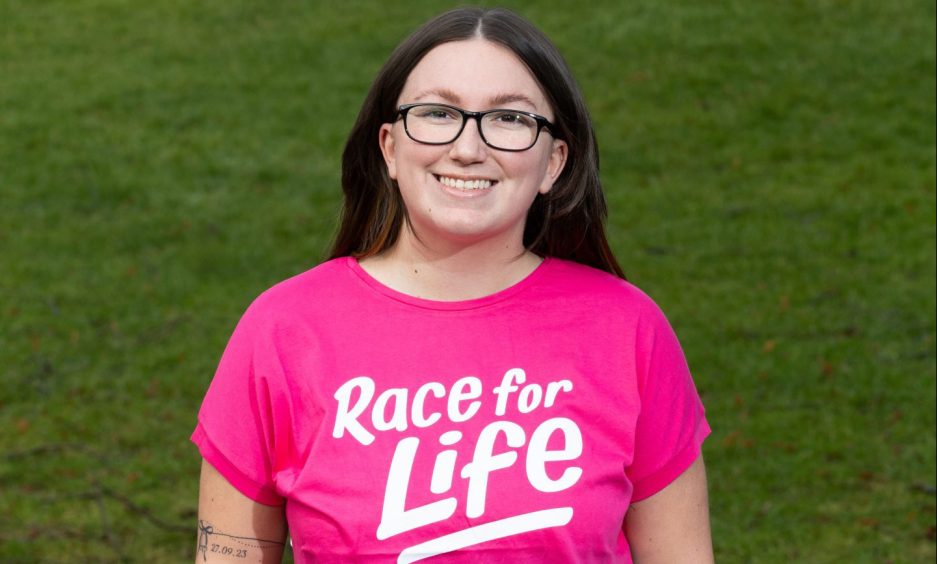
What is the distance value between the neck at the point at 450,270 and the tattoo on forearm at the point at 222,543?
0.55 m

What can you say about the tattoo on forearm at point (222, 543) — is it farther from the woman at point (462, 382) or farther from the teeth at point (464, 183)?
the teeth at point (464, 183)

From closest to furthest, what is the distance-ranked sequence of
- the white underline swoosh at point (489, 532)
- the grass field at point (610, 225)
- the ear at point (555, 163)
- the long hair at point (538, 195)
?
the white underline swoosh at point (489, 532), the long hair at point (538, 195), the ear at point (555, 163), the grass field at point (610, 225)

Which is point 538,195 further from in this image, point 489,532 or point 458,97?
point 489,532

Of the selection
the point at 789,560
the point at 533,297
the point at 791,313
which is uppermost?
the point at 533,297

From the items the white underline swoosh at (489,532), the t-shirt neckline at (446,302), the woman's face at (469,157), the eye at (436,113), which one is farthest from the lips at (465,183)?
the white underline swoosh at (489,532)

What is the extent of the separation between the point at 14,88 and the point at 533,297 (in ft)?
28.7

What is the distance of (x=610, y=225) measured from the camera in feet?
27.3

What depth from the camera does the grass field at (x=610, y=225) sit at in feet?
19.1

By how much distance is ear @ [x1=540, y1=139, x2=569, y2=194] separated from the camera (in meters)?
2.57

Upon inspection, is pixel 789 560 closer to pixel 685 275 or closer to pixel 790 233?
pixel 685 275

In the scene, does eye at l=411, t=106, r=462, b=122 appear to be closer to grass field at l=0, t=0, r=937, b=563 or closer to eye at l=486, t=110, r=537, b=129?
eye at l=486, t=110, r=537, b=129

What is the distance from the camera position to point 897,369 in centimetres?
668

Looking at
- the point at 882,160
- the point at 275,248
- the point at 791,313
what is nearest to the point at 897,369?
the point at 791,313

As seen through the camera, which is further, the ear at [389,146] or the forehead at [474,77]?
the ear at [389,146]
